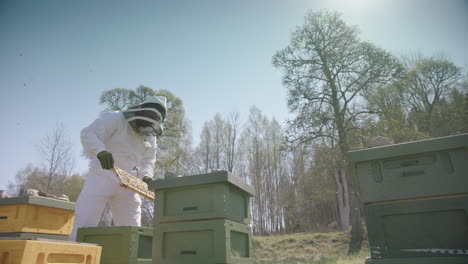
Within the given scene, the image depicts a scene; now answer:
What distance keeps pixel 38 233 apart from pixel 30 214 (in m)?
0.20

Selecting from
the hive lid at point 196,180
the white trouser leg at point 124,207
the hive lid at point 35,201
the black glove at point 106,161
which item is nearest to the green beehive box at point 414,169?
the hive lid at point 196,180

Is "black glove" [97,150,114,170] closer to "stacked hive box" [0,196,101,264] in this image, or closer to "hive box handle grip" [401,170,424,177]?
"stacked hive box" [0,196,101,264]

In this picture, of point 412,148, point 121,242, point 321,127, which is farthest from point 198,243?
point 321,127

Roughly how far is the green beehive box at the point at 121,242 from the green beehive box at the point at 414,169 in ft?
6.85

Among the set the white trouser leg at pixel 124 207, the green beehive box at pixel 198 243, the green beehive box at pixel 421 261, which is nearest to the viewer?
the green beehive box at pixel 421 261

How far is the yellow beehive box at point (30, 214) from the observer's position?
2633 mm

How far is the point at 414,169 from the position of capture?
2119mm

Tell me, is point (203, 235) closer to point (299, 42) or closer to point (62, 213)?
point (62, 213)

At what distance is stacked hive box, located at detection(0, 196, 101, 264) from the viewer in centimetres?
172

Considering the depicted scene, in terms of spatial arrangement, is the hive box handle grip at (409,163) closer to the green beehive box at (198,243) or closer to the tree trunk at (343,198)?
the green beehive box at (198,243)

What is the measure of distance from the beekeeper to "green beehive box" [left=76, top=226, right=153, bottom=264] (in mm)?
641

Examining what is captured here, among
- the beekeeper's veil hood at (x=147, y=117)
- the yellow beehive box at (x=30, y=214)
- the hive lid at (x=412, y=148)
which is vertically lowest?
the yellow beehive box at (x=30, y=214)

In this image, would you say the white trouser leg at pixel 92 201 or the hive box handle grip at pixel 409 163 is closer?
the hive box handle grip at pixel 409 163

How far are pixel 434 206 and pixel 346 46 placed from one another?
1134cm
